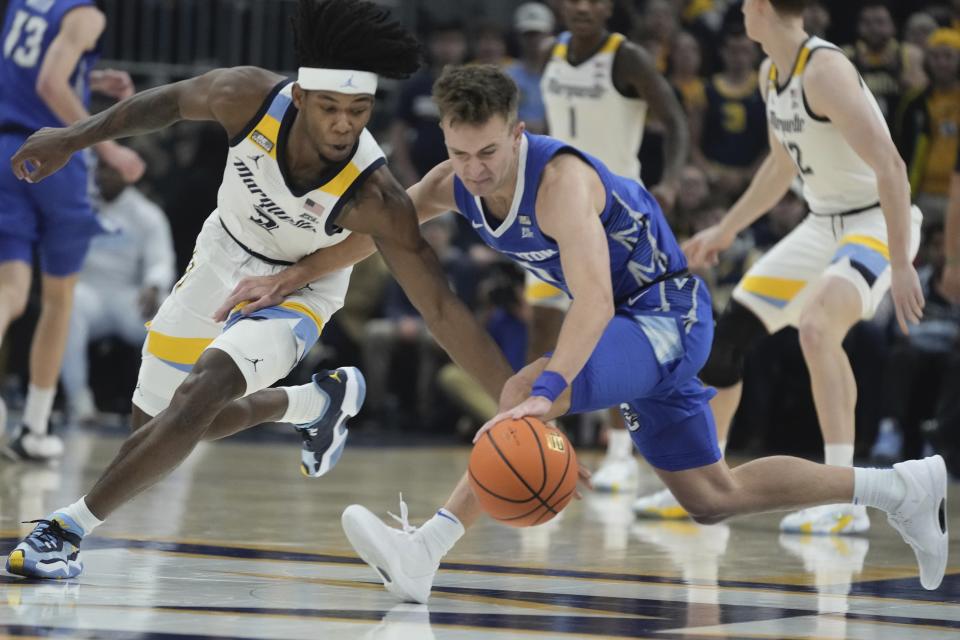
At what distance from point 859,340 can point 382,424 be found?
3970 millimetres

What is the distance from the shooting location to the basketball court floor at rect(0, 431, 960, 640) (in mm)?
4023

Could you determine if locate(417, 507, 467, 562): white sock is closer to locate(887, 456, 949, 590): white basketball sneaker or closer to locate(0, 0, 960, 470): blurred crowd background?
locate(887, 456, 949, 590): white basketball sneaker

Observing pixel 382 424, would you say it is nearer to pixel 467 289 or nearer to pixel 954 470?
pixel 467 289

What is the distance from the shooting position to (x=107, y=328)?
1233 centimetres

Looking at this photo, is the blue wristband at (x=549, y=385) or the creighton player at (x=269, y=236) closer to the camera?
the blue wristband at (x=549, y=385)

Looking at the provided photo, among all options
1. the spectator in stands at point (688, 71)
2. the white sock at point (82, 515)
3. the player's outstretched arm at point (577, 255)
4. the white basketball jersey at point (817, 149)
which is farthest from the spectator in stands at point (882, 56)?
the white sock at point (82, 515)

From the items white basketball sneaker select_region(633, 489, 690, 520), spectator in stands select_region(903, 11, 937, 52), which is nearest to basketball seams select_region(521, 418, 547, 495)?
white basketball sneaker select_region(633, 489, 690, 520)

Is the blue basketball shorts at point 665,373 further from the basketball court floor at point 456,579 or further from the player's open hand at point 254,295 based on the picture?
the player's open hand at point 254,295

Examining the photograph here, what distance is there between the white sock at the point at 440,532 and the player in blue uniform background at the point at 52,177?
4.04m

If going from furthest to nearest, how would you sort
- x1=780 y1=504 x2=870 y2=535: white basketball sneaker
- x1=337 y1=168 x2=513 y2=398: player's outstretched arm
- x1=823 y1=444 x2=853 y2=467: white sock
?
x1=780 y1=504 x2=870 y2=535: white basketball sneaker, x1=823 y1=444 x2=853 y2=467: white sock, x1=337 y1=168 x2=513 y2=398: player's outstretched arm

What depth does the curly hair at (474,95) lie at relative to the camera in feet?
14.9

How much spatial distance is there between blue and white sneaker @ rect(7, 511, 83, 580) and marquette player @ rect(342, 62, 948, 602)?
2.53ft

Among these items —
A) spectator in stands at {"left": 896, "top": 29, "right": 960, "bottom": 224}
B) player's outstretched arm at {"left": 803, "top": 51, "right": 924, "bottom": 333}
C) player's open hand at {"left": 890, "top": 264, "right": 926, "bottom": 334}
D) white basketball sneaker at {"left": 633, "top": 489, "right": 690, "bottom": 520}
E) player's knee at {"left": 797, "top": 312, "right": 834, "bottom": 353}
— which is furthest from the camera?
spectator in stands at {"left": 896, "top": 29, "right": 960, "bottom": 224}

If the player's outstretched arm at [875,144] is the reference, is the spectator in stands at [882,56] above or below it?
below
